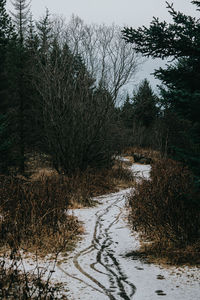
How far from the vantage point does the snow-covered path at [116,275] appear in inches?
122

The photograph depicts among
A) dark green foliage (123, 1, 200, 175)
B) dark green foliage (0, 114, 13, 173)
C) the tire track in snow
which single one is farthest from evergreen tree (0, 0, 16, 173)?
dark green foliage (123, 1, 200, 175)

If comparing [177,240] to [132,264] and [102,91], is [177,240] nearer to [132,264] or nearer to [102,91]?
[132,264]

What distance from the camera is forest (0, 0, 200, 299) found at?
3.91m

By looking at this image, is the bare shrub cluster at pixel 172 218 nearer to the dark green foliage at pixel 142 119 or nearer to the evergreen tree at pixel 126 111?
the evergreen tree at pixel 126 111

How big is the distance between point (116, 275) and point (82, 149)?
7761 mm

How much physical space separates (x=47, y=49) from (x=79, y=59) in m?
1.34

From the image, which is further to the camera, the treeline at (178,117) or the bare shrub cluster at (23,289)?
the treeline at (178,117)

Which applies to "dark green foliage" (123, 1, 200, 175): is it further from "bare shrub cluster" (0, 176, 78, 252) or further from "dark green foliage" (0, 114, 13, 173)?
"dark green foliage" (0, 114, 13, 173)

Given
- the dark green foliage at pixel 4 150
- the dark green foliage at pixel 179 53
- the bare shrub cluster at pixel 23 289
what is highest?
the dark green foliage at pixel 179 53

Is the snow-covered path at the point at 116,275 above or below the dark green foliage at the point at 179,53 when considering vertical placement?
below

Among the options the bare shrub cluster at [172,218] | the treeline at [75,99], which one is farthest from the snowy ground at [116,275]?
the treeline at [75,99]

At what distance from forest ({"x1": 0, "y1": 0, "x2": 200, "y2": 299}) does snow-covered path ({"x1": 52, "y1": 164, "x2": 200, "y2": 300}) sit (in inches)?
11.5

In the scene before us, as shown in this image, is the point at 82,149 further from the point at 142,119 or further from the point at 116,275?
the point at 142,119

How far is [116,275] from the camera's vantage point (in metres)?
3.60
